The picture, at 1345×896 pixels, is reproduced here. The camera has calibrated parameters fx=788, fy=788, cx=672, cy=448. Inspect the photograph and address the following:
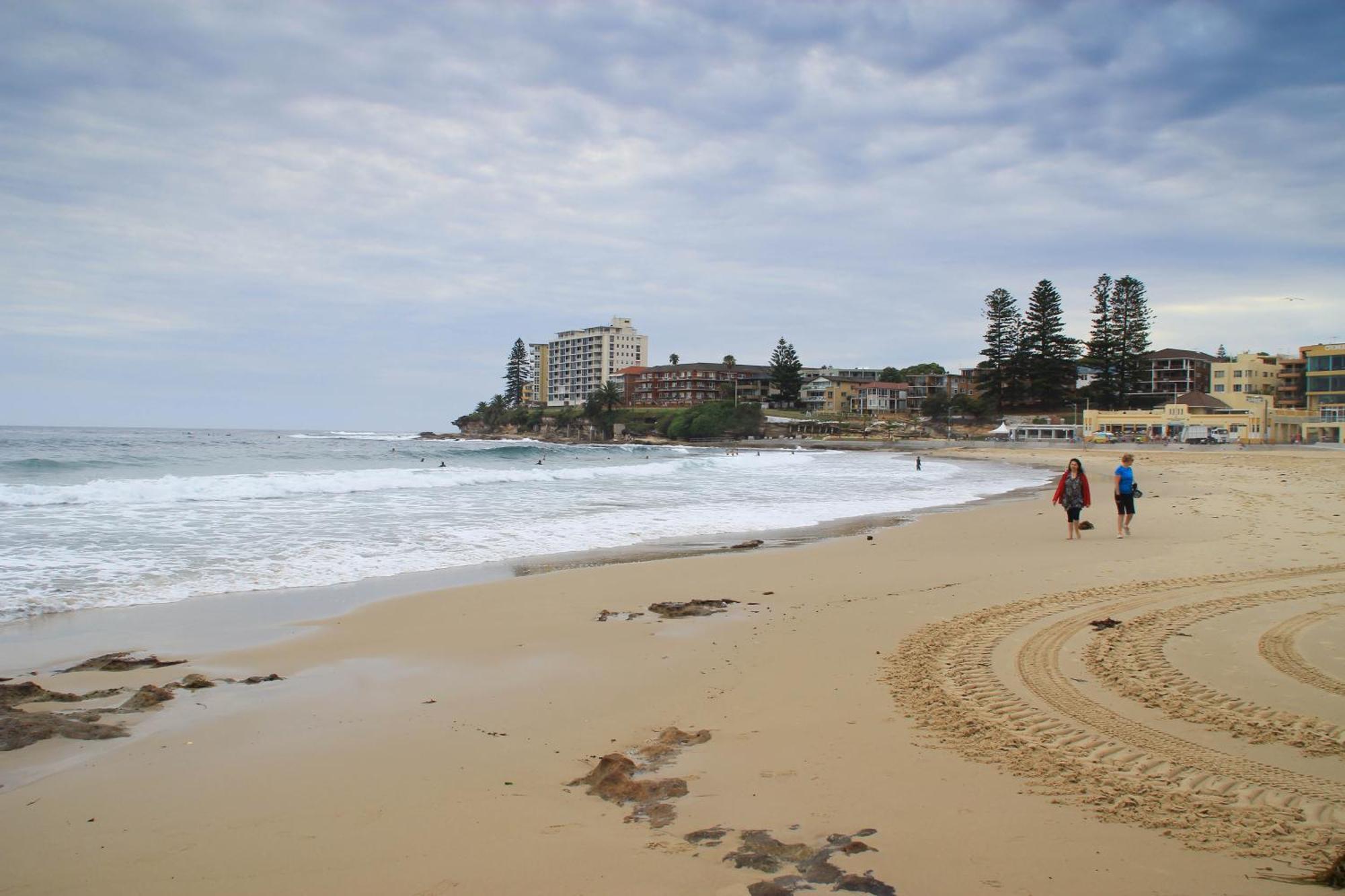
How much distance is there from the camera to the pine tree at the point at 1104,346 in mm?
83125

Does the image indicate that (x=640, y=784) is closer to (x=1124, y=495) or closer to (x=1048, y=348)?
(x=1124, y=495)

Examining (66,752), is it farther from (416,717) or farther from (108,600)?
(108,600)

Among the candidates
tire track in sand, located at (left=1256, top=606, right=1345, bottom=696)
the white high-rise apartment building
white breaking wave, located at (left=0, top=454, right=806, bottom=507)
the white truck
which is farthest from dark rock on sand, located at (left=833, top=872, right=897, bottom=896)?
the white high-rise apartment building

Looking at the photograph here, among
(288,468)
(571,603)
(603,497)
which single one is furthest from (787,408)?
(571,603)

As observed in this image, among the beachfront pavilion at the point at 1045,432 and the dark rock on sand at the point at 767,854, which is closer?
the dark rock on sand at the point at 767,854

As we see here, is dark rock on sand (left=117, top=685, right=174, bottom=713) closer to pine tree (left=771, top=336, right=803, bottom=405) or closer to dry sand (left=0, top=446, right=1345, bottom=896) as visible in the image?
dry sand (left=0, top=446, right=1345, bottom=896)

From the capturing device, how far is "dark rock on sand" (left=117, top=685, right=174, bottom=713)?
4.98 m

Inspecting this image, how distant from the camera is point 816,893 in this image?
105 inches

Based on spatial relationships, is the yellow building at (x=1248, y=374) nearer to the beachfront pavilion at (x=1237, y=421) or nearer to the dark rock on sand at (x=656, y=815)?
the beachfront pavilion at (x=1237, y=421)

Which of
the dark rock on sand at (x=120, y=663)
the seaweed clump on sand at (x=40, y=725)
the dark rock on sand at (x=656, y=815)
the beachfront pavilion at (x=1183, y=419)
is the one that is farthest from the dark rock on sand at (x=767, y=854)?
the beachfront pavilion at (x=1183, y=419)

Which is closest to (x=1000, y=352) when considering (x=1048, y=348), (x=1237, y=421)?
(x=1048, y=348)

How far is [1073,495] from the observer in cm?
1299

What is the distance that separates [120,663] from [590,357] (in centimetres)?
15596

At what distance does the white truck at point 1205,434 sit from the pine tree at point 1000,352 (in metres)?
24.7
